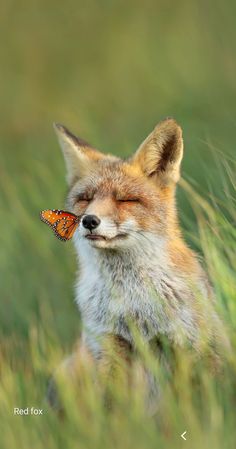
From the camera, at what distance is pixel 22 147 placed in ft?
37.6

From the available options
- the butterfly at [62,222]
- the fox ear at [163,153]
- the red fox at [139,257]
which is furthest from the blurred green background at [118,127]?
the butterfly at [62,222]

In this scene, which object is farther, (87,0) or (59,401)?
(87,0)

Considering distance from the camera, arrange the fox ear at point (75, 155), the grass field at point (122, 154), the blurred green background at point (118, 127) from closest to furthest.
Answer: the grass field at point (122, 154), the fox ear at point (75, 155), the blurred green background at point (118, 127)

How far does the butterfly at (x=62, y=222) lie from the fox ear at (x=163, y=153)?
567 mm

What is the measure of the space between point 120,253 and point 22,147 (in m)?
6.05

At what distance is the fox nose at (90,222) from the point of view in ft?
17.0

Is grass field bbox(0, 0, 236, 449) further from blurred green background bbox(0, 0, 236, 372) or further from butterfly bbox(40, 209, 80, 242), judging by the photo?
butterfly bbox(40, 209, 80, 242)

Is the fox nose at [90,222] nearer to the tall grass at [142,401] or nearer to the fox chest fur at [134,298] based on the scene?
the fox chest fur at [134,298]

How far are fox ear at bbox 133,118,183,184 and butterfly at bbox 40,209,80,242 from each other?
0.57 metres

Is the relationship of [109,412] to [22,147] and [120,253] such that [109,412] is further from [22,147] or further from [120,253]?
[22,147]

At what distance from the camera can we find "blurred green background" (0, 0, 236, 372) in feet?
23.8

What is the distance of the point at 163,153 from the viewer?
5.75 meters

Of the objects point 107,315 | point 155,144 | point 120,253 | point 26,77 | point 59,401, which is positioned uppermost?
point 26,77

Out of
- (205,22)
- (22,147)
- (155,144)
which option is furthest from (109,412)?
(22,147)
